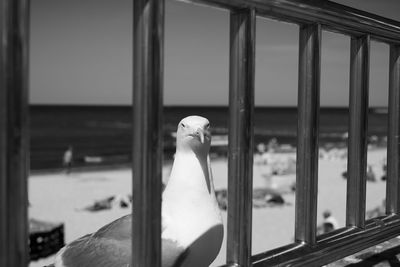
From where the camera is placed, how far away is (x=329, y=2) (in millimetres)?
963

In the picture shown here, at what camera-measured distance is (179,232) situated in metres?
0.98

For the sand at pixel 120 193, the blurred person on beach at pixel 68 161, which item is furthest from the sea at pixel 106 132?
the sand at pixel 120 193

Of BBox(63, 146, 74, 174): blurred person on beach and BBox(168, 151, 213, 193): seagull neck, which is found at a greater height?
BBox(168, 151, 213, 193): seagull neck

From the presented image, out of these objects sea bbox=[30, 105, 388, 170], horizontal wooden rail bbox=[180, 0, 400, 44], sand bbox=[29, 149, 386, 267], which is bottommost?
sand bbox=[29, 149, 386, 267]

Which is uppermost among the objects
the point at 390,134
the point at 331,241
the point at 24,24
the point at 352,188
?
the point at 24,24

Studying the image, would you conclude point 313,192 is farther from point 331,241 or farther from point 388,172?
point 388,172

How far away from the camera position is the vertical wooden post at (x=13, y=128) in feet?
1.78

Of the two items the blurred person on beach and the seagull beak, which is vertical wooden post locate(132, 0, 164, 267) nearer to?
the seagull beak

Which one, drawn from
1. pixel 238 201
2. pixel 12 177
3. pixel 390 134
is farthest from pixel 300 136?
pixel 12 177

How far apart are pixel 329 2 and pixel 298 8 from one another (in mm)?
101

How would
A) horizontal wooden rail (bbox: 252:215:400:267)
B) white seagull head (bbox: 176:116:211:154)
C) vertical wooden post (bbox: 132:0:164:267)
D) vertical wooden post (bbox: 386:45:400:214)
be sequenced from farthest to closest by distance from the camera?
vertical wooden post (bbox: 386:45:400:214) < white seagull head (bbox: 176:116:211:154) < horizontal wooden rail (bbox: 252:215:400:267) < vertical wooden post (bbox: 132:0:164:267)

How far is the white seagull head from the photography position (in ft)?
3.92

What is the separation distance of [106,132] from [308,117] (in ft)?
99.3

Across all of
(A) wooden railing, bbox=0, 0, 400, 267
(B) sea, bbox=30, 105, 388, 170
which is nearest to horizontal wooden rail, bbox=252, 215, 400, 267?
(A) wooden railing, bbox=0, 0, 400, 267
